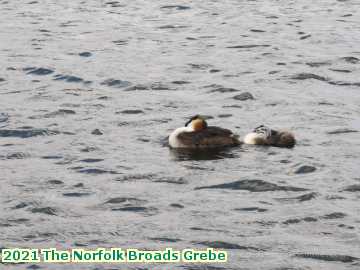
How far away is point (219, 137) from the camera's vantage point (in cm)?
1783

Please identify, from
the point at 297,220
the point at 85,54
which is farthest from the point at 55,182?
the point at 85,54

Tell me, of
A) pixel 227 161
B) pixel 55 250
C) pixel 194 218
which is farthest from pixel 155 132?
pixel 55 250

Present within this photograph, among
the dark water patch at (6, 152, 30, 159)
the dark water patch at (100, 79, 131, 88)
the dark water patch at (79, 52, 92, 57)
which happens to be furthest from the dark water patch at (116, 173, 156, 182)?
the dark water patch at (79, 52, 92, 57)

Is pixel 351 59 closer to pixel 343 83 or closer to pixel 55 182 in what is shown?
pixel 343 83

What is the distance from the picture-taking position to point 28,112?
66.5ft

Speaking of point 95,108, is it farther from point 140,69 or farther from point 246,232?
point 246,232

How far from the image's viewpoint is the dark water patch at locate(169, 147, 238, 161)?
17484 millimetres

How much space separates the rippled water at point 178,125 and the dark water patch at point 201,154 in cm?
4

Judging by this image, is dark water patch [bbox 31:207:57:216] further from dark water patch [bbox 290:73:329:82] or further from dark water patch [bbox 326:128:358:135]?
dark water patch [bbox 290:73:329:82]

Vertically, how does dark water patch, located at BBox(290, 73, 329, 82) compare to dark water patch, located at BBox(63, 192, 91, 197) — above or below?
below

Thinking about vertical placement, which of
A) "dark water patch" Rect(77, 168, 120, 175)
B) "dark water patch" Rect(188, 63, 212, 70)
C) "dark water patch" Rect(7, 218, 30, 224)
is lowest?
"dark water patch" Rect(188, 63, 212, 70)

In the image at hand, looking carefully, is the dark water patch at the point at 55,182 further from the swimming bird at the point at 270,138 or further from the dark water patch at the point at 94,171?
the swimming bird at the point at 270,138

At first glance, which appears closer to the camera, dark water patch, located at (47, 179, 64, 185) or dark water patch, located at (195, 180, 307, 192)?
dark water patch, located at (195, 180, 307, 192)

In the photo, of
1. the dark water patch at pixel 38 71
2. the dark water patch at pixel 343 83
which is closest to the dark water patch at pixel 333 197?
the dark water patch at pixel 343 83
